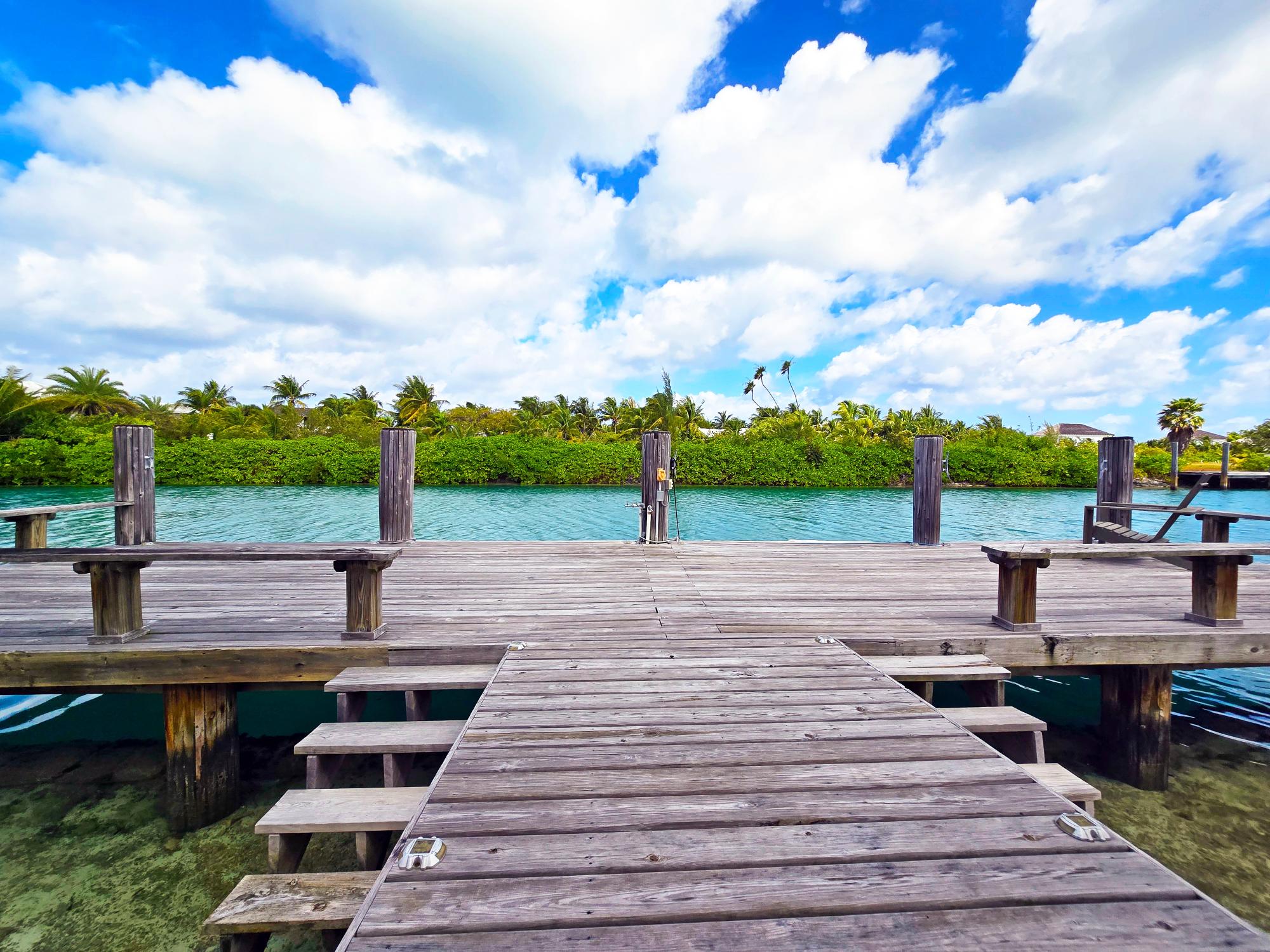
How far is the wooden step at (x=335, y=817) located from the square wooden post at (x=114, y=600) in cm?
203

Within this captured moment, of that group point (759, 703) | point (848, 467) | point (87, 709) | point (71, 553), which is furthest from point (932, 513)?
point (848, 467)

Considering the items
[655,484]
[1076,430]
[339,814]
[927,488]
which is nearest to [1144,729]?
[927,488]

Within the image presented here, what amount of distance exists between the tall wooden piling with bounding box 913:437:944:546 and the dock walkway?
5.24 meters

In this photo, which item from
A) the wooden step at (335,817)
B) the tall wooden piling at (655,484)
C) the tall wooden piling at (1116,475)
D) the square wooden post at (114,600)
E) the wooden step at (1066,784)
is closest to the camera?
the wooden step at (335,817)

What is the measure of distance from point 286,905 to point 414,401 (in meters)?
41.4

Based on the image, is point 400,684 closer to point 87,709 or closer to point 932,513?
point 87,709

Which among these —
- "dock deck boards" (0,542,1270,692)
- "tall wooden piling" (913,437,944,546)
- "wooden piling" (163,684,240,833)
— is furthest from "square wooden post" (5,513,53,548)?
"tall wooden piling" (913,437,944,546)

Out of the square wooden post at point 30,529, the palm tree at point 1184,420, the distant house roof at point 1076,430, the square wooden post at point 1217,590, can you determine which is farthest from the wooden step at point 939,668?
the distant house roof at point 1076,430

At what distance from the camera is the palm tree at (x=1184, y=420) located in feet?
122

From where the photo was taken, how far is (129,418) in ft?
97.5

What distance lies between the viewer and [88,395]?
2989 centimetres

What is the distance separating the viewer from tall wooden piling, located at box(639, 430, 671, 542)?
7094mm

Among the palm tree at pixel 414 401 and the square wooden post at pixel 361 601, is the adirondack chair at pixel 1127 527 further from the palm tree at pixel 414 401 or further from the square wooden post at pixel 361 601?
the palm tree at pixel 414 401

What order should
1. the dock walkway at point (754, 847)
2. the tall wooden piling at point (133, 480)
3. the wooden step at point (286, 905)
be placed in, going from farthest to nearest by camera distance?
the tall wooden piling at point (133, 480) → the wooden step at point (286, 905) → the dock walkway at point (754, 847)
